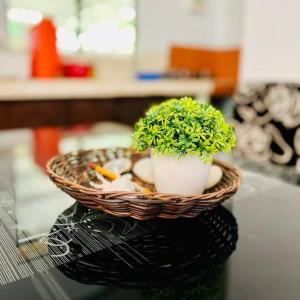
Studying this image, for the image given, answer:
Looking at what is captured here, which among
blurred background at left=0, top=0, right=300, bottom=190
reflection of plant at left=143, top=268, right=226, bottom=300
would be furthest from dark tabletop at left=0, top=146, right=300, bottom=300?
blurred background at left=0, top=0, right=300, bottom=190

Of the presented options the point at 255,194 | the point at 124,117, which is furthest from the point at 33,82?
the point at 255,194

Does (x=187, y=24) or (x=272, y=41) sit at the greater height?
(x=187, y=24)

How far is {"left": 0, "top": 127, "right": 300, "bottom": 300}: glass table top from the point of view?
42 centimetres

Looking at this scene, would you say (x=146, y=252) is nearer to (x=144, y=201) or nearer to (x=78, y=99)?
(x=144, y=201)

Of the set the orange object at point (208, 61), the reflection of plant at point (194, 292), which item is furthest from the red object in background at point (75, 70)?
the reflection of plant at point (194, 292)

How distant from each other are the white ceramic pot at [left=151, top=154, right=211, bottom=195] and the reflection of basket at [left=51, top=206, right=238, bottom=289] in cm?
6

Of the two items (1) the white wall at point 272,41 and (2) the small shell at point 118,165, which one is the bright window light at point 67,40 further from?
(2) the small shell at point 118,165

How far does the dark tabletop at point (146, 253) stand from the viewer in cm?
42

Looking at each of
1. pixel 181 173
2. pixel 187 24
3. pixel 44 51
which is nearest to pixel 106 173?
pixel 181 173

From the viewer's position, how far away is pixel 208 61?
3855mm

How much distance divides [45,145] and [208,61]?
2.97 m

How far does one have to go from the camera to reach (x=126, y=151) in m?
0.96

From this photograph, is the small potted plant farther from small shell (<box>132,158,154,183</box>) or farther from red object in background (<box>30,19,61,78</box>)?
red object in background (<box>30,19,61,78</box>)

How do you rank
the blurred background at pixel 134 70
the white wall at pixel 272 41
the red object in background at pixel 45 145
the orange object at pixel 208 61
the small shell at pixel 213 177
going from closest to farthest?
the small shell at pixel 213 177 → the red object in background at pixel 45 145 → the blurred background at pixel 134 70 → the white wall at pixel 272 41 → the orange object at pixel 208 61
